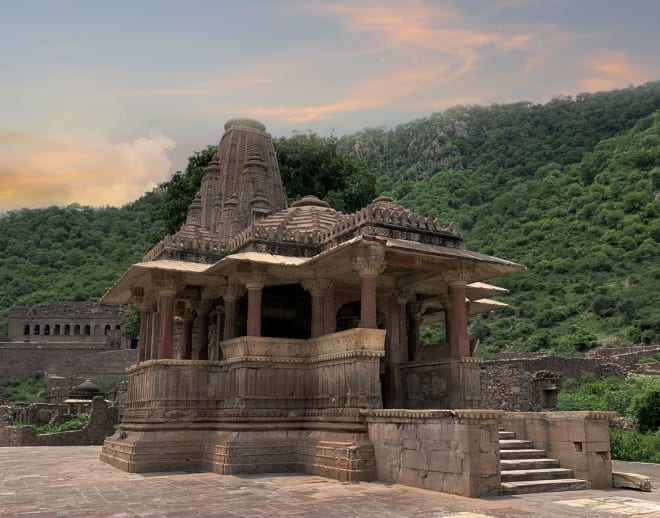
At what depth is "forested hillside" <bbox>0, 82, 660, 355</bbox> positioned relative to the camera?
39.1 m

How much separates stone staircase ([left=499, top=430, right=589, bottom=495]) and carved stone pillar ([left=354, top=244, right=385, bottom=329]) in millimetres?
2969

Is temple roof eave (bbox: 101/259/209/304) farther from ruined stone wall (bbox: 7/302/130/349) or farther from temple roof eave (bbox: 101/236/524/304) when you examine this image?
ruined stone wall (bbox: 7/302/130/349)

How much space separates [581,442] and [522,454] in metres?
0.92

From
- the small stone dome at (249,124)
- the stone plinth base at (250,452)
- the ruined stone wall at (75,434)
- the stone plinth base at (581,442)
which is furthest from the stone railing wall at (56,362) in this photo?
the stone plinth base at (581,442)

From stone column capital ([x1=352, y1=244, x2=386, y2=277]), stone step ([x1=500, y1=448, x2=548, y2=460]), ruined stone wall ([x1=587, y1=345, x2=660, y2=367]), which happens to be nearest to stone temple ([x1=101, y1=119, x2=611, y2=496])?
stone column capital ([x1=352, y1=244, x2=386, y2=277])

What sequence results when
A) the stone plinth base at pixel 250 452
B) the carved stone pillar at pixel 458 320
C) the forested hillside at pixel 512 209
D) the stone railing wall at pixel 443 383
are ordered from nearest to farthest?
1. the stone plinth base at pixel 250 452
2. the stone railing wall at pixel 443 383
3. the carved stone pillar at pixel 458 320
4. the forested hillside at pixel 512 209

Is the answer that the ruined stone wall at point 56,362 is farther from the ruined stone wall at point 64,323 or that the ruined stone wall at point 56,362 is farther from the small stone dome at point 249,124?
the small stone dome at point 249,124

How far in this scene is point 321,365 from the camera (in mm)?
11828

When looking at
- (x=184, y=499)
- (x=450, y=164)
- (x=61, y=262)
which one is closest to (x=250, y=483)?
(x=184, y=499)

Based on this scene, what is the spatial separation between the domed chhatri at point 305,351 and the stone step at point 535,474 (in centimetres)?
205

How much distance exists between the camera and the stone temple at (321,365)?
9.66 metres

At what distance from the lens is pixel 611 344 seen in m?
38.8

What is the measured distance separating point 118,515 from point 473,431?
442 centimetres

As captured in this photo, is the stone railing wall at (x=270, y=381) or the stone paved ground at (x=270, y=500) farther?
the stone railing wall at (x=270, y=381)
